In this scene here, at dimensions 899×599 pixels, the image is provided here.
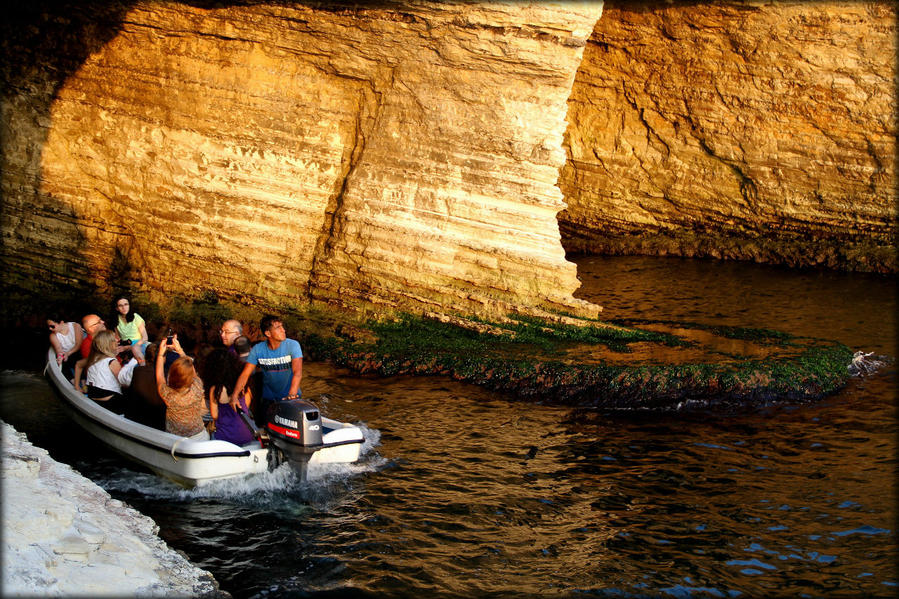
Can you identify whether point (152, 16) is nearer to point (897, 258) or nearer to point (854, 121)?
point (854, 121)

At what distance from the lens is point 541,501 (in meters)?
8.01

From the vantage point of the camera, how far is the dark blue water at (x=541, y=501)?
667cm

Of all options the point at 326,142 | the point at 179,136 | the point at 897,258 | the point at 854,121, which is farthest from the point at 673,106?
the point at 179,136

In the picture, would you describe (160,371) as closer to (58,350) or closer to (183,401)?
(183,401)

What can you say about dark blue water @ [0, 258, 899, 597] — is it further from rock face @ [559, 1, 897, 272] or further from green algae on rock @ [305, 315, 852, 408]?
rock face @ [559, 1, 897, 272]

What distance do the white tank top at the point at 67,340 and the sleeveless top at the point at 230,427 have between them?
11.0ft

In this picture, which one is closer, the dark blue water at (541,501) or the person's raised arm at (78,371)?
the dark blue water at (541,501)

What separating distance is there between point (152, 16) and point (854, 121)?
1234 cm

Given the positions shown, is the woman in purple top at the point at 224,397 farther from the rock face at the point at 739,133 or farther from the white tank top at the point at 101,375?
the rock face at the point at 739,133

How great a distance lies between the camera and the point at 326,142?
42.1ft

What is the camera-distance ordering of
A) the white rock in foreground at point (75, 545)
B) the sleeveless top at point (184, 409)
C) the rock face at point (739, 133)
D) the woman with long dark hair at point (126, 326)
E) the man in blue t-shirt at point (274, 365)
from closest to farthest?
the white rock in foreground at point (75, 545) → the sleeveless top at point (184, 409) → the man in blue t-shirt at point (274, 365) → the woman with long dark hair at point (126, 326) → the rock face at point (739, 133)

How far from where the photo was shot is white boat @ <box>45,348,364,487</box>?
7.91m

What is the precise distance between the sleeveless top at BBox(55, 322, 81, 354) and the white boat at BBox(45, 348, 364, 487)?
239 centimetres

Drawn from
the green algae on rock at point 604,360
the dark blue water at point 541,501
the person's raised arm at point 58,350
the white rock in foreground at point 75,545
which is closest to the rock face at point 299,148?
the green algae on rock at point 604,360
